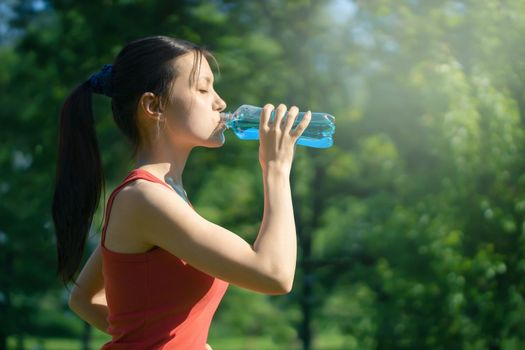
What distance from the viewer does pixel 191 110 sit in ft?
6.17

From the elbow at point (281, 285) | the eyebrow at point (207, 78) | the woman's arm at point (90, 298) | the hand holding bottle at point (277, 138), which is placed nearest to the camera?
the elbow at point (281, 285)

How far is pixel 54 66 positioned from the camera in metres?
9.11

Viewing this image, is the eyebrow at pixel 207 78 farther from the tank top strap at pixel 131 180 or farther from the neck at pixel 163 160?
the tank top strap at pixel 131 180

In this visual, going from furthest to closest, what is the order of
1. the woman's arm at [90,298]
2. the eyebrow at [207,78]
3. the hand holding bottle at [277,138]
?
the woman's arm at [90,298]
the eyebrow at [207,78]
the hand holding bottle at [277,138]

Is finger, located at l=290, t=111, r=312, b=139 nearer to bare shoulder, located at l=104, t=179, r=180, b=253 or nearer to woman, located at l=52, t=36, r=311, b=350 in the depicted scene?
woman, located at l=52, t=36, r=311, b=350

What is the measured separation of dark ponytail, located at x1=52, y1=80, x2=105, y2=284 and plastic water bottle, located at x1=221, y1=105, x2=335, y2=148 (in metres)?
0.39

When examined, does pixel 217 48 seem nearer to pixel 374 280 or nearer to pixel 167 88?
pixel 374 280

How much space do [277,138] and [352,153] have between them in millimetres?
10691

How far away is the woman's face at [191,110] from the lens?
188cm

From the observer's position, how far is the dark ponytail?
6.39ft

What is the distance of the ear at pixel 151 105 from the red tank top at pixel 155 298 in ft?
0.69

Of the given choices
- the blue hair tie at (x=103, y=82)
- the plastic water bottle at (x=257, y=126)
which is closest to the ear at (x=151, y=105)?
the blue hair tie at (x=103, y=82)

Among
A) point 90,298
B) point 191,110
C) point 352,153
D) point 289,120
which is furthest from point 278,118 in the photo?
point 352,153

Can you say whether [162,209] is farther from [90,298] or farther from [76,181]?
[90,298]
